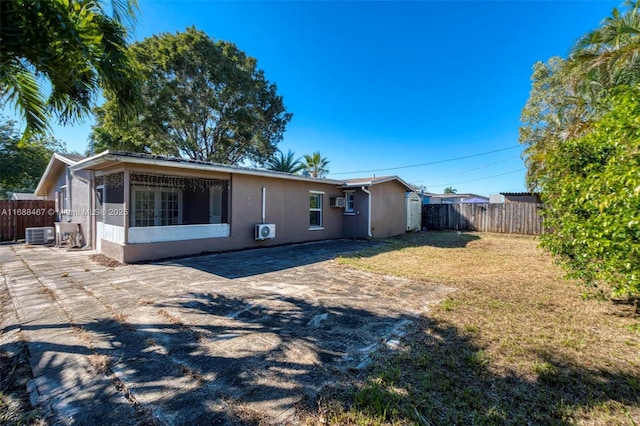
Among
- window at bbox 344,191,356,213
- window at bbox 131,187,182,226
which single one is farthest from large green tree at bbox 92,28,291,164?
window at bbox 344,191,356,213

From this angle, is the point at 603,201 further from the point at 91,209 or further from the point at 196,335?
the point at 91,209

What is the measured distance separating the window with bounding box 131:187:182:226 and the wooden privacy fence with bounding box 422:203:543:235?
14.0 metres

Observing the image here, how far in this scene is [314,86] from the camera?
14672 millimetres

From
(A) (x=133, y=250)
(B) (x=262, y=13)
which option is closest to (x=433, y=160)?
(B) (x=262, y=13)

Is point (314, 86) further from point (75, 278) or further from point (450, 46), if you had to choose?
point (75, 278)

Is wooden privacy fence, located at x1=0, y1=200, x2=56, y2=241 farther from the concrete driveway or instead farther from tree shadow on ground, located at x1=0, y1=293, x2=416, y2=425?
tree shadow on ground, located at x1=0, y1=293, x2=416, y2=425

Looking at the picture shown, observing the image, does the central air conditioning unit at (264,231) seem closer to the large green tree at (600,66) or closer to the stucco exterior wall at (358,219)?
the stucco exterior wall at (358,219)

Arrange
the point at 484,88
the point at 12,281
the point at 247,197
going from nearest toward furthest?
the point at 12,281, the point at 247,197, the point at 484,88

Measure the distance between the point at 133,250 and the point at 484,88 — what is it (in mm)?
16969

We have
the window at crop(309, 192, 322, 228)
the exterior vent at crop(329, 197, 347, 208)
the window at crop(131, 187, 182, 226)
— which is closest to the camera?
the window at crop(131, 187, 182, 226)

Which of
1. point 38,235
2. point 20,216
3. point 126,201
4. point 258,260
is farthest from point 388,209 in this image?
point 20,216

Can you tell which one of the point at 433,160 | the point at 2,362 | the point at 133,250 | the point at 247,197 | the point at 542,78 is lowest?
the point at 2,362

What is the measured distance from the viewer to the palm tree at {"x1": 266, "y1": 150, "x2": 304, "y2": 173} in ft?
71.2

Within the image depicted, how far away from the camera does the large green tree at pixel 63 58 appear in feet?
6.85
